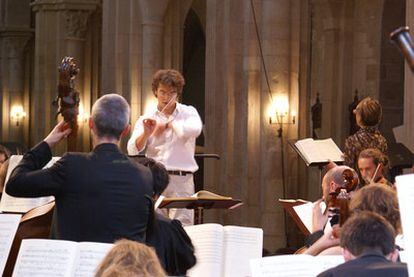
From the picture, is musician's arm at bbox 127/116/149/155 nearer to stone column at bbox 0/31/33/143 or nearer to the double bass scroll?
the double bass scroll

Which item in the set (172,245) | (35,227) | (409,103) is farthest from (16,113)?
(172,245)

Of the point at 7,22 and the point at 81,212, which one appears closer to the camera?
the point at 81,212

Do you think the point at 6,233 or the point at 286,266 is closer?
the point at 286,266

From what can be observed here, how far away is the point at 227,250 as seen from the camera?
7.97 metres

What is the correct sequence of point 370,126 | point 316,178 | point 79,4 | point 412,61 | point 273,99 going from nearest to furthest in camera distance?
point 412,61, point 370,126, point 273,99, point 316,178, point 79,4

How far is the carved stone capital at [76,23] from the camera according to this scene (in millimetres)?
34781

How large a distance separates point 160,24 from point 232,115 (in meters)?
6.22

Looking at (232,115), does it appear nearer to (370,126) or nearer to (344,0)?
(344,0)

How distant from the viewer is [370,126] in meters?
11.4

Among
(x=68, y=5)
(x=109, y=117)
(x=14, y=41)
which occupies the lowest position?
(x=109, y=117)

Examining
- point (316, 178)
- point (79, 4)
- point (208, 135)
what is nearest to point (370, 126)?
point (208, 135)

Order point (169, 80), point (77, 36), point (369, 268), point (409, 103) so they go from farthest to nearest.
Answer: point (77, 36) → point (409, 103) → point (169, 80) → point (369, 268)

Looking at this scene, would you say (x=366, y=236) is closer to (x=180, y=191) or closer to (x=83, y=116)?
(x=180, y=191)

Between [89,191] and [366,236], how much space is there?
1815 millimetres
